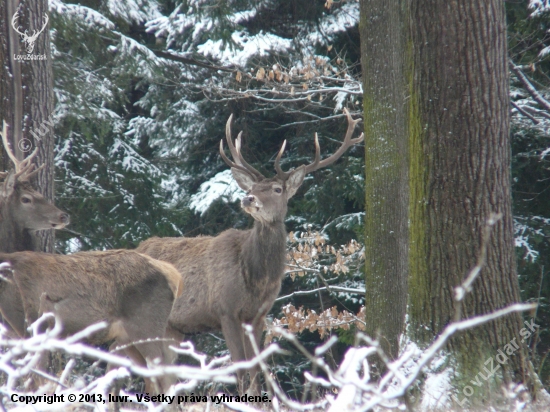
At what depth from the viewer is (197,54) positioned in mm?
14961

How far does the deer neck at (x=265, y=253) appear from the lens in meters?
7.31

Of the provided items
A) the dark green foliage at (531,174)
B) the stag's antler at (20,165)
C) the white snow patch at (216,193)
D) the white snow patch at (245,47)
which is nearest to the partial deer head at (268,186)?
the stag's antler at (20,165)

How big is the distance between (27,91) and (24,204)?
117 cm

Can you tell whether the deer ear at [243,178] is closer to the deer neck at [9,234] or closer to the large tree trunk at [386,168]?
the large tree trunk at [386,168]

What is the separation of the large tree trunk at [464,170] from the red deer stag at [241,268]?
90.8 inches

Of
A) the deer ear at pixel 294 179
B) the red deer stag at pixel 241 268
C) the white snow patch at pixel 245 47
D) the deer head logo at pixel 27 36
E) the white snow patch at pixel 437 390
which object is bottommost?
the white snow patch at pixel 437 390

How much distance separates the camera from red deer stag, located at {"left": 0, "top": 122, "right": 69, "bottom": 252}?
23.0 feet

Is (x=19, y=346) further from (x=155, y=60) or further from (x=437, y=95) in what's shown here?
(x=155, y=60)

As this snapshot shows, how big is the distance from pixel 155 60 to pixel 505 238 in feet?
31.2

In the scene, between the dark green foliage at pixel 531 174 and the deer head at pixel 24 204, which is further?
the dark green foliage at pixel 531 174

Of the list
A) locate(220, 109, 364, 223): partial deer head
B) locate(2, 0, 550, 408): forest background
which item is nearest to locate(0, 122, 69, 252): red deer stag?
locate(220, 109, 364, 223): partial deer head

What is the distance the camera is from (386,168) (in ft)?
23.6

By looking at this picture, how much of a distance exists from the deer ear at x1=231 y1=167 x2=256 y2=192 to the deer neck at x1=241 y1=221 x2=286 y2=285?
23.6 inches

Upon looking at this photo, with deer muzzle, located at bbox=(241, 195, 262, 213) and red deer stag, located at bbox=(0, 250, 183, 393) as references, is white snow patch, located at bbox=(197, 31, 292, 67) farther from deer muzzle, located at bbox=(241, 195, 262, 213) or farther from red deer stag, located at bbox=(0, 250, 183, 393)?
red deer stag, located at bbox=(0, 250, 183, 393)
